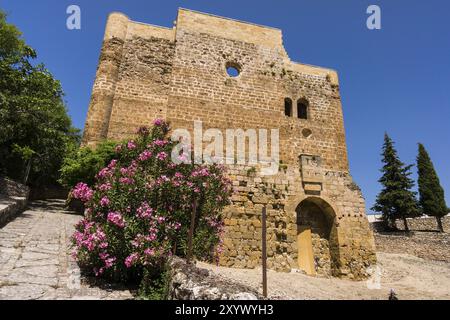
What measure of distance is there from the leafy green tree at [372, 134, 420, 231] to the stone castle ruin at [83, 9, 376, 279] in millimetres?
14793

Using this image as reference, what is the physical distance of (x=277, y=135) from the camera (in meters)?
15.3

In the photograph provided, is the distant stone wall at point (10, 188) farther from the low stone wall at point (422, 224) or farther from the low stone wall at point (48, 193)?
the low stone wall at point (422, 224)

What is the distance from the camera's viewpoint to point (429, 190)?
2780 centimetres

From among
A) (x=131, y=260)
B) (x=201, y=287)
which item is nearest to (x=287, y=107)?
(x=131, y=260)

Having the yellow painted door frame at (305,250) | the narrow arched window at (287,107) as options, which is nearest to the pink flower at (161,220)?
the yellow painted door frame at (305,250)

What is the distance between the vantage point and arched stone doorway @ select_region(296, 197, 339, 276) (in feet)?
31.0

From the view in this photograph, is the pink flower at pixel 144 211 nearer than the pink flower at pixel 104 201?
Yes

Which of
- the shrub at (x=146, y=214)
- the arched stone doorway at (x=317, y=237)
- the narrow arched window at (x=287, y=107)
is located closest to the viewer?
the shrub at (x=146, y=214)

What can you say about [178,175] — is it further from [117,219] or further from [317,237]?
[317,237]

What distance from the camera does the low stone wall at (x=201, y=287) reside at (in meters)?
3.34

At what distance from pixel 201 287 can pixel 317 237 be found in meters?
7.28

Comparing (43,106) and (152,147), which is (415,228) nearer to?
(152,147)

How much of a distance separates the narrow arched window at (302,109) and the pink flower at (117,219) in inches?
530
